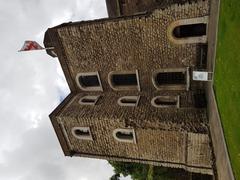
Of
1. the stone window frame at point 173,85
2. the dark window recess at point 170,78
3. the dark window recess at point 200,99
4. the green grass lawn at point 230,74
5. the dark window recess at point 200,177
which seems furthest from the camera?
the dark window recess at point 200,177

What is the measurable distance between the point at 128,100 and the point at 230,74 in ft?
21.9

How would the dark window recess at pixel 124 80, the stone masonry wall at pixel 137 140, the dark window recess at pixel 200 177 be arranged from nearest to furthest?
the stone masonry wall at pixel 137 140
the dark window recess at pixel 124 80
the dark window recess at pixel 200 177

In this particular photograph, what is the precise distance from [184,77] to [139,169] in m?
14.2

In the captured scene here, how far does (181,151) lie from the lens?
12.4m

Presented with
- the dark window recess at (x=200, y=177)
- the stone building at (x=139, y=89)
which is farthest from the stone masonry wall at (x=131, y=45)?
the dark window recess at (x=200, y=177)

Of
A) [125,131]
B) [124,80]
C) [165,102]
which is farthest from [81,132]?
[165,102]

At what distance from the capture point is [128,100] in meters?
14.0

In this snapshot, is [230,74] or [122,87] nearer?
[230,74]

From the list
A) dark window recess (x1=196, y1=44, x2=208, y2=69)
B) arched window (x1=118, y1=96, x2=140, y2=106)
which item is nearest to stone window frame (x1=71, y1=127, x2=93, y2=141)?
arched window (x1=118, y1=96, x2=140, y2=106)

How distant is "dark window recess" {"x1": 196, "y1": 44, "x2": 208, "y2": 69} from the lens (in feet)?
40.0

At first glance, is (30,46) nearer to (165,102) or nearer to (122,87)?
(122,87)

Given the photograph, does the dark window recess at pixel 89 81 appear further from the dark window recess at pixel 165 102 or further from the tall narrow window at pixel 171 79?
the dark window recess at pixel 165 102

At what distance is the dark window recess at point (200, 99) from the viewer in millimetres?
12406

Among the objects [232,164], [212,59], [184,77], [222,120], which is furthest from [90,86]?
[232,164]
